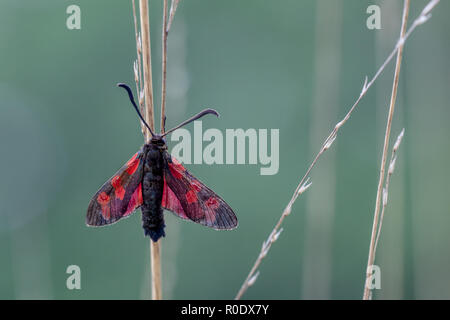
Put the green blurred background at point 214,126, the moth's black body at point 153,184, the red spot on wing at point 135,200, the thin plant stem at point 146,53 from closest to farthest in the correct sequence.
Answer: the thin plant stem at point 146,53 → the moth's black body at point 153,184 → the red spot on wing at point 135,200 → the green blurred background at point 214,126

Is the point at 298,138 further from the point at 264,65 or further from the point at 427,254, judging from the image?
the point at 427,254

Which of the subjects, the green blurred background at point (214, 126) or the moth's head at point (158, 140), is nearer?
the moth's head at point (158, 140)

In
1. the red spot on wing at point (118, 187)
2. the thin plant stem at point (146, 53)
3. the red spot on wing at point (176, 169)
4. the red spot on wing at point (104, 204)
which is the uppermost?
the thin plant stem at point (146, 53)

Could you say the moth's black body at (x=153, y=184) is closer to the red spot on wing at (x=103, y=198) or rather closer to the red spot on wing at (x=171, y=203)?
the red spot on wing at (x=171, y=203)

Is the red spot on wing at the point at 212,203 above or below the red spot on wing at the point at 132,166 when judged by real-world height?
below

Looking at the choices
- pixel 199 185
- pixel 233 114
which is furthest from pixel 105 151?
pixel 199 185

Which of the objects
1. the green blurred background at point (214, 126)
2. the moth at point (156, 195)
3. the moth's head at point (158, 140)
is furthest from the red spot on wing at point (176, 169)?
the green blurred background at point (214, 126)

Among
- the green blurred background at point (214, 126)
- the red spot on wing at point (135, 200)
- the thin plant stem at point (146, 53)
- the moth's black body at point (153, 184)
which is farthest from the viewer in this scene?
the green blurred background at point (214, 126)
